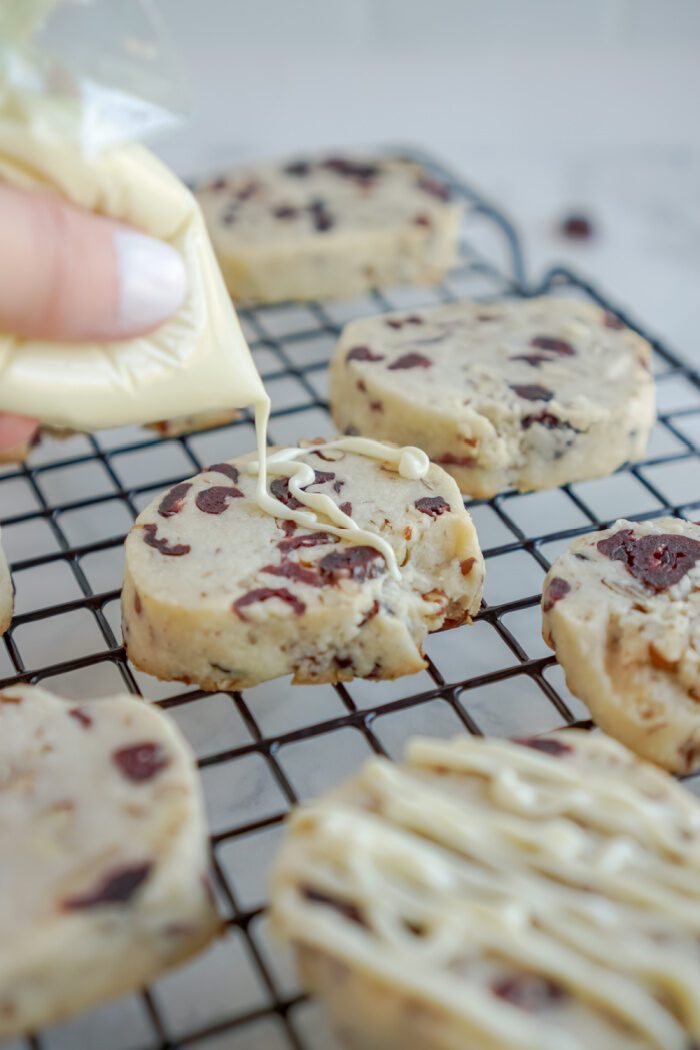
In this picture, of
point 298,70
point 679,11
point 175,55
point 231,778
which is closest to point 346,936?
point 231,778

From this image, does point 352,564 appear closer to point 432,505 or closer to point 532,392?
point 432,505

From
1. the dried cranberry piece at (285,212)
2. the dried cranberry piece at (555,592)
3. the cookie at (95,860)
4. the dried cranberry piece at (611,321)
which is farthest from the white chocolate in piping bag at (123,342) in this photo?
the dried cranberry piece at (285,212)

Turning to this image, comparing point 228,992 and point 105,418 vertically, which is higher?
point 105,418

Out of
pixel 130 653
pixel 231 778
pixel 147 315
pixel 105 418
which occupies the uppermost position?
pixel 147 315

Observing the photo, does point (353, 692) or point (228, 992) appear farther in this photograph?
point (353, 692)

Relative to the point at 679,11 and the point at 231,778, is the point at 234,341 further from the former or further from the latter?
the point at 679,11

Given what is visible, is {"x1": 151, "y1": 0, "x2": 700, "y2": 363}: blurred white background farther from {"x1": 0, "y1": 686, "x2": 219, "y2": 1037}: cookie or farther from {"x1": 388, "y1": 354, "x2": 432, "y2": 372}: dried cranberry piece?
{"x1": 0, "y1": 686, "x2": 219, "y2": 1037}: cookie
